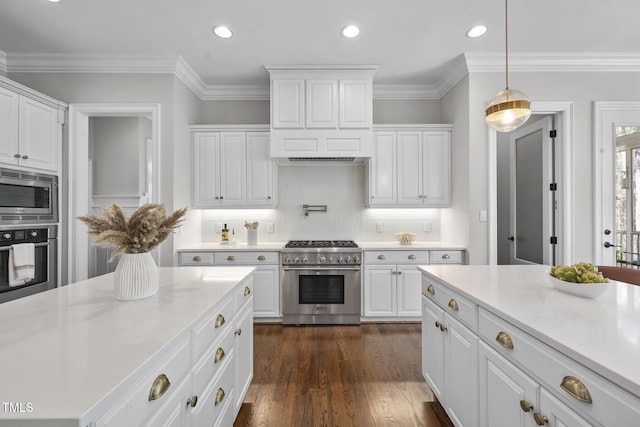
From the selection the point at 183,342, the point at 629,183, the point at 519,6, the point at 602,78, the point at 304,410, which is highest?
the point at 519,6

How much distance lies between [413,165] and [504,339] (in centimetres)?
281

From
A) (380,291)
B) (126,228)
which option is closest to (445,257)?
(380,291)

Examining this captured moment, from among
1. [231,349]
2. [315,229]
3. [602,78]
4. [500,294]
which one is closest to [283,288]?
[315,229]

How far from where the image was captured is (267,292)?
3.51 m

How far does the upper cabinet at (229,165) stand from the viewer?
3.77 meters

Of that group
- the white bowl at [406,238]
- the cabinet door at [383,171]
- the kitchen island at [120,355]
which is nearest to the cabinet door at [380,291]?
the white bowl at [406,238]

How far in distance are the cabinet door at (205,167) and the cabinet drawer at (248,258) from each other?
71cm

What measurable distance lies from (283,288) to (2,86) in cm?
310

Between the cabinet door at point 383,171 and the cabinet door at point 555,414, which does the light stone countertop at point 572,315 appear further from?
the cabinet door at point 383,171

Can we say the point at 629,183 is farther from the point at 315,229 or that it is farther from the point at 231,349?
the point at 231,349

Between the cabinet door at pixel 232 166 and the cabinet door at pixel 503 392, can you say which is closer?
the cabinet door at pixel 503 392

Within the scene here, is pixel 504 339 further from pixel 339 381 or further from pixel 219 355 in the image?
pixel 339 381

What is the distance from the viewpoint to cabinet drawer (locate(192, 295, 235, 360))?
1212 millimetres

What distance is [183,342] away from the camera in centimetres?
109
